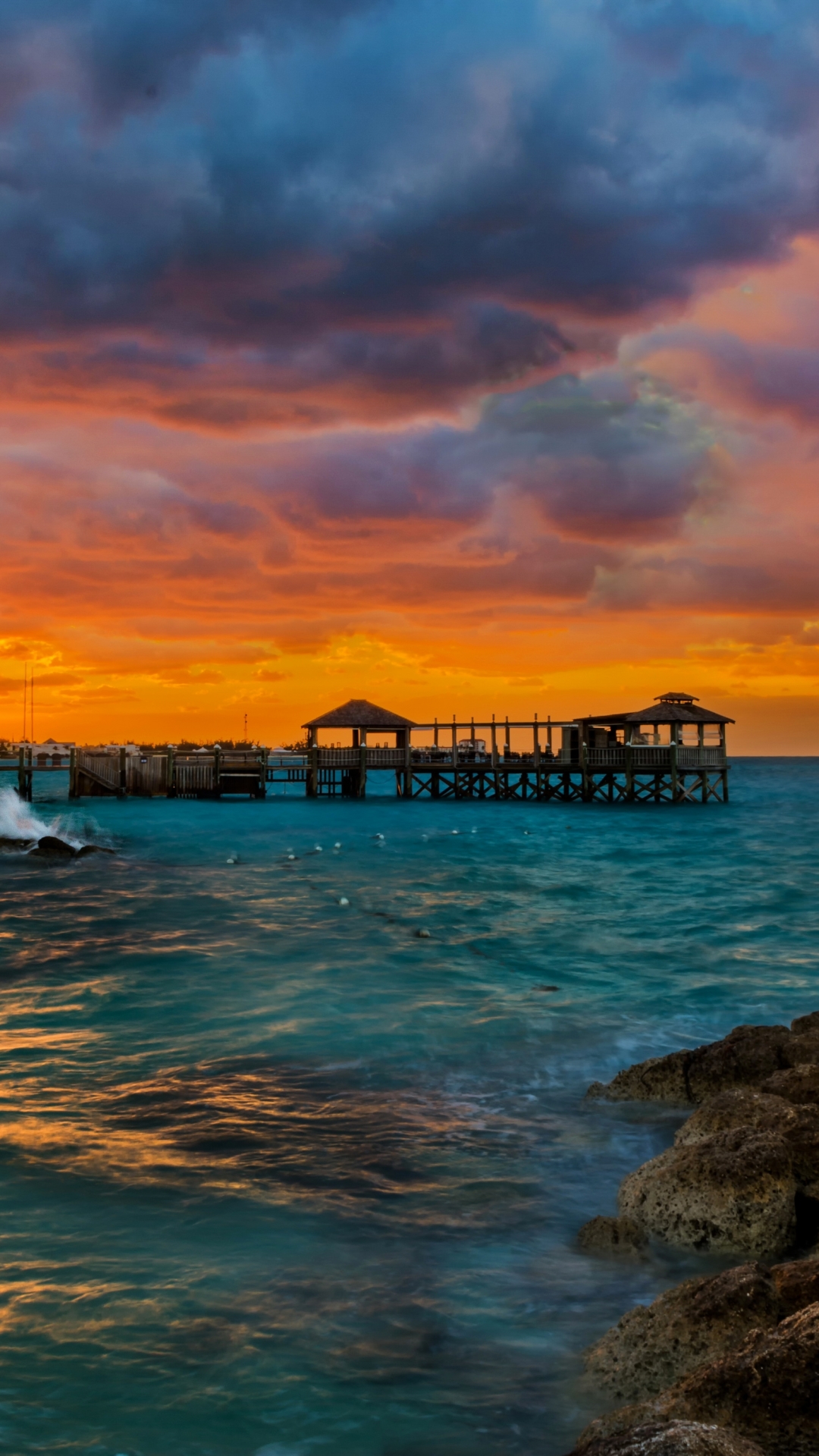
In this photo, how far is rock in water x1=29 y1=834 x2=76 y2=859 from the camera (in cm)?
3023

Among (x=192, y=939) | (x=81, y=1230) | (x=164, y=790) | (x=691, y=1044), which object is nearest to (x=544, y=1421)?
(x=81, y=1230)

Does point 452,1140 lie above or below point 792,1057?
below

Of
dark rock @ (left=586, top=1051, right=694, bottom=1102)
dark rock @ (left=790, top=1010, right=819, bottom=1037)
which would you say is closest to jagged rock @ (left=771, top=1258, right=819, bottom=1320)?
dark rock @ (left=586, top=1051, right=694, bottom=1102)

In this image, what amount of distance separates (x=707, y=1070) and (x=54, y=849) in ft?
81.5

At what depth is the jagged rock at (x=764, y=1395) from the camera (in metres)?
3.71

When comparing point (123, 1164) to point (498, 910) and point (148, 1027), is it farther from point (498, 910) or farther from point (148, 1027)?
point (498, 910)

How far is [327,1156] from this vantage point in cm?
827

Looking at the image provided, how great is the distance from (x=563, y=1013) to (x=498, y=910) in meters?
9.52

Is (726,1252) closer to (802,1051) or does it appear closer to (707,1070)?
(802,1051)

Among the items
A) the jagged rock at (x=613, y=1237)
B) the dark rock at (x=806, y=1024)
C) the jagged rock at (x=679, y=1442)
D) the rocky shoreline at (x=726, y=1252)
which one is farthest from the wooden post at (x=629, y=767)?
the jagged rock at (x=679, y=1442)

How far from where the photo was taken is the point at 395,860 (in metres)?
31.6

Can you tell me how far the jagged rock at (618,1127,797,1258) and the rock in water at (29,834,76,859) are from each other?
86.1ft

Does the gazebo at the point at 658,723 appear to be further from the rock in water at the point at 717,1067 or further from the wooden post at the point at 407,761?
the rock in water at the point at 717,1067

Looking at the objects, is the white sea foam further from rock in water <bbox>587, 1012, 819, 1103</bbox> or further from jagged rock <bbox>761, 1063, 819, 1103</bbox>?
jagged rock <bbox>761, 1063, 819, 1103</bbox>
